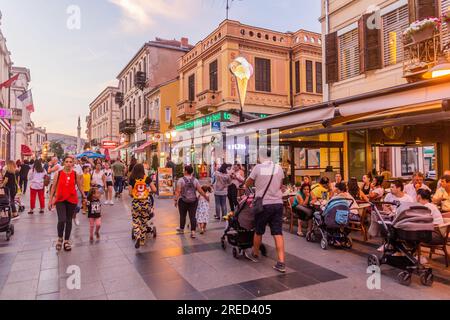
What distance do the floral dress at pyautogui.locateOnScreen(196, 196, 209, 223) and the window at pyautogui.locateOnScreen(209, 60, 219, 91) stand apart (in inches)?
556

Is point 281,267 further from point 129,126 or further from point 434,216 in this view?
point 129,126

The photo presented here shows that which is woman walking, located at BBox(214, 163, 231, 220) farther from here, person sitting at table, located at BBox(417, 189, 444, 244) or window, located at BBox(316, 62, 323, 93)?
window, located at BBox(316, 62, 323, 93)

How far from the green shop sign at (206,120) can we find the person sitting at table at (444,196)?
13.9 m

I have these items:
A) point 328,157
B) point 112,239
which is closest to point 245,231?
point 112,239

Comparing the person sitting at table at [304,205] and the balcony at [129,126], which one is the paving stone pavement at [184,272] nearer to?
the person sitting at table at [304,205]

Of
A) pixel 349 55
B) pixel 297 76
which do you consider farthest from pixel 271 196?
pixel 297 76

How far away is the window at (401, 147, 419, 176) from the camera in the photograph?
1673 cm

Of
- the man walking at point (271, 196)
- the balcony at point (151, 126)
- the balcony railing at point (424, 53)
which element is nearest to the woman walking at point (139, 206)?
the man walking at point (271, 196)

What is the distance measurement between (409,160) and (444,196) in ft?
41.6

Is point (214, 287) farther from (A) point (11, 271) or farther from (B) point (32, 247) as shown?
(B) point (32, 247)

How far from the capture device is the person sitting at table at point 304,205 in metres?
6.95

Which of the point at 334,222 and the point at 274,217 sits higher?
the point at 274,217

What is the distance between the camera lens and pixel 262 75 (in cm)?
2058

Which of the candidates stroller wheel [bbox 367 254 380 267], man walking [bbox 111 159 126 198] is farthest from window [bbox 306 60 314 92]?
stroller wheel [bbox 367 254 380 267]
